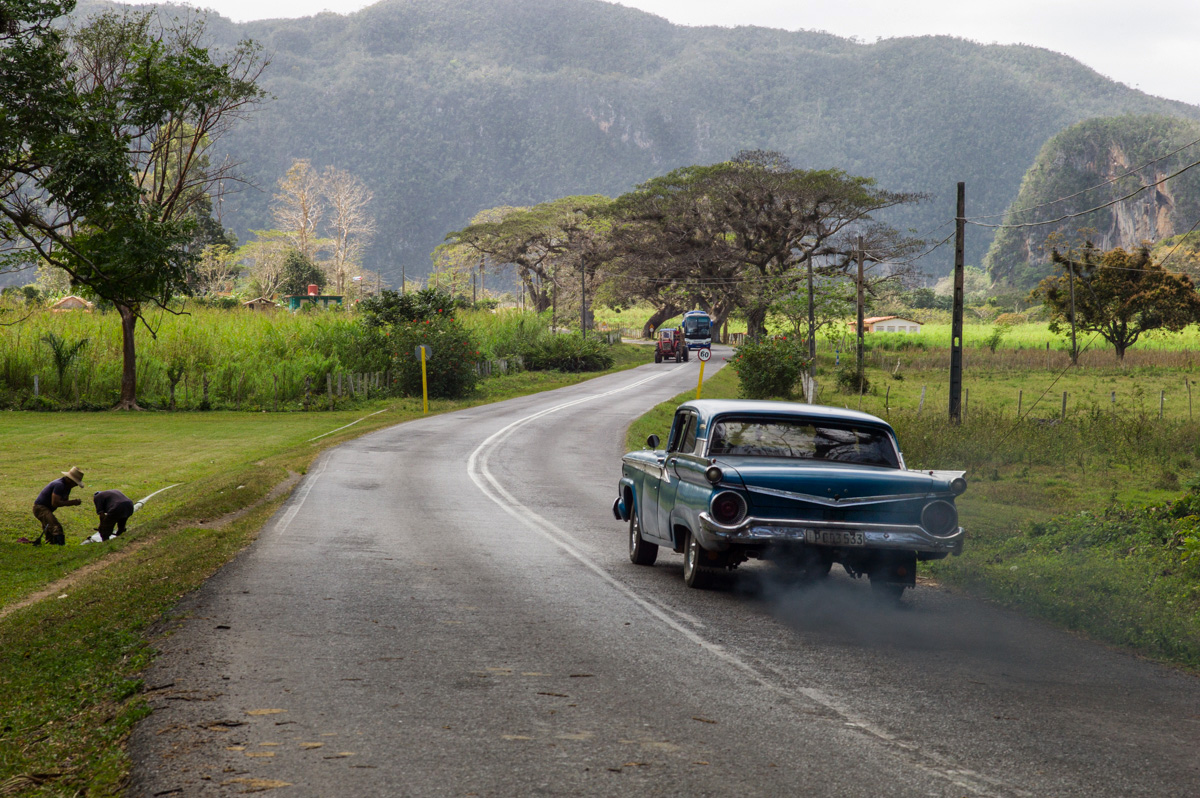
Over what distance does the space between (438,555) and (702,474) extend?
485cm

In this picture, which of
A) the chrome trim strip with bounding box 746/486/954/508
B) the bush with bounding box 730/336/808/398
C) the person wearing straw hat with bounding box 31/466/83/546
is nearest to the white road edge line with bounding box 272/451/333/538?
the person wearing straw hat with bounding box 31/466/83/546

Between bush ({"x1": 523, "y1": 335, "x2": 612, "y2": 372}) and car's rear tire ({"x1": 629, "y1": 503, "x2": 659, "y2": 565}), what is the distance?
175ft

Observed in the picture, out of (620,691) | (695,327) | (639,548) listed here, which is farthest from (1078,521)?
(695,327)

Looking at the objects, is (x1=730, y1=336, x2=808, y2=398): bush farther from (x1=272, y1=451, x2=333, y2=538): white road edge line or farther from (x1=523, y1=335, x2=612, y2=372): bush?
(x1=523, y1=335, x2=612, y2=372): bush

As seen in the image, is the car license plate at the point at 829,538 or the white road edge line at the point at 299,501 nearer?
the car license plate at the point at 829,538

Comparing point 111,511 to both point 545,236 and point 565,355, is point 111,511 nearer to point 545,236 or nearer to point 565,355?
point 565,355

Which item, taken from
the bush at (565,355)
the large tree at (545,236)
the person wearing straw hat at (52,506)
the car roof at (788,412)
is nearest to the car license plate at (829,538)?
the car roof at (788,412)

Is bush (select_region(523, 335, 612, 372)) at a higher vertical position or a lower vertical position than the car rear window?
higher

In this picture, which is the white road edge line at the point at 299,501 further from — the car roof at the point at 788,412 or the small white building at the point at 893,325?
the small white building at the point at 893,325

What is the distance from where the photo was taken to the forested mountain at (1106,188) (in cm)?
17050

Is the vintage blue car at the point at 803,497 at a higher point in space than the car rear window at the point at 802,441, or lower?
lower

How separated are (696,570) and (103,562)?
27.6ft

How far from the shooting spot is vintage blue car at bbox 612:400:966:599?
325 inches

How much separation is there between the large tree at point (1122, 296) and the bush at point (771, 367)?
30.8 metres
